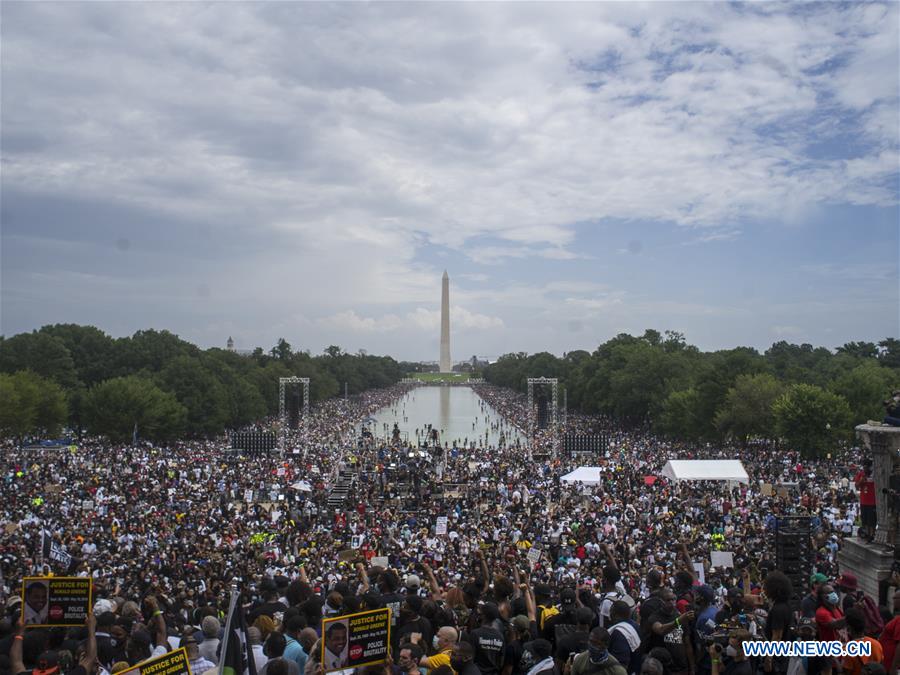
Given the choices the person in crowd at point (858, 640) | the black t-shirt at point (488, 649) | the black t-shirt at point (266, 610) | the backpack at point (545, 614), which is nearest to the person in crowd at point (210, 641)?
the black t-shirt at point (266, 610)

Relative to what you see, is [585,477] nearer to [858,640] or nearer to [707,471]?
[707,471]

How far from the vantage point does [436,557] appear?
65.6ft

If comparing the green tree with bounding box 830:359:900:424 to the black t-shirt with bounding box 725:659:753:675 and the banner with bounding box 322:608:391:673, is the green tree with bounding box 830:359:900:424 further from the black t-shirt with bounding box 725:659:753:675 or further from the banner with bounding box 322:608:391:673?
the banner with bounding box 322:608:391:673

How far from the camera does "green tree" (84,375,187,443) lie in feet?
178

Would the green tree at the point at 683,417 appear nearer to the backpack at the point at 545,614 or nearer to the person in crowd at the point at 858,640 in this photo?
the backpack at the point at 545,614

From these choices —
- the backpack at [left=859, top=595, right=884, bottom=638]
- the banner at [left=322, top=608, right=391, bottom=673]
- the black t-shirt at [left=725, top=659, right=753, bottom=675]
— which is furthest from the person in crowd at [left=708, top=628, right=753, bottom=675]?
the banner at [left=322, top=608, right=391, bottom=673]

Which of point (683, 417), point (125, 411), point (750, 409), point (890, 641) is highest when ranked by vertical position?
Result: point (750, 409)

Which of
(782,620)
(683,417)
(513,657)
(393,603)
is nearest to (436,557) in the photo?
(393,603)

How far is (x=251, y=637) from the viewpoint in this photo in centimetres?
711

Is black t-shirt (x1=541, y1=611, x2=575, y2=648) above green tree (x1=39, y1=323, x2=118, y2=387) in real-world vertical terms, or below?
below

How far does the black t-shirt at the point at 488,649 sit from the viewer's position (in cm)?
648

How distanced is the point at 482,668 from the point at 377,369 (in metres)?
177

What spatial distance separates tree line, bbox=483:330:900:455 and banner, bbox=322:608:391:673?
28.5 m

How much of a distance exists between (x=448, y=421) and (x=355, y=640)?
86.3m
